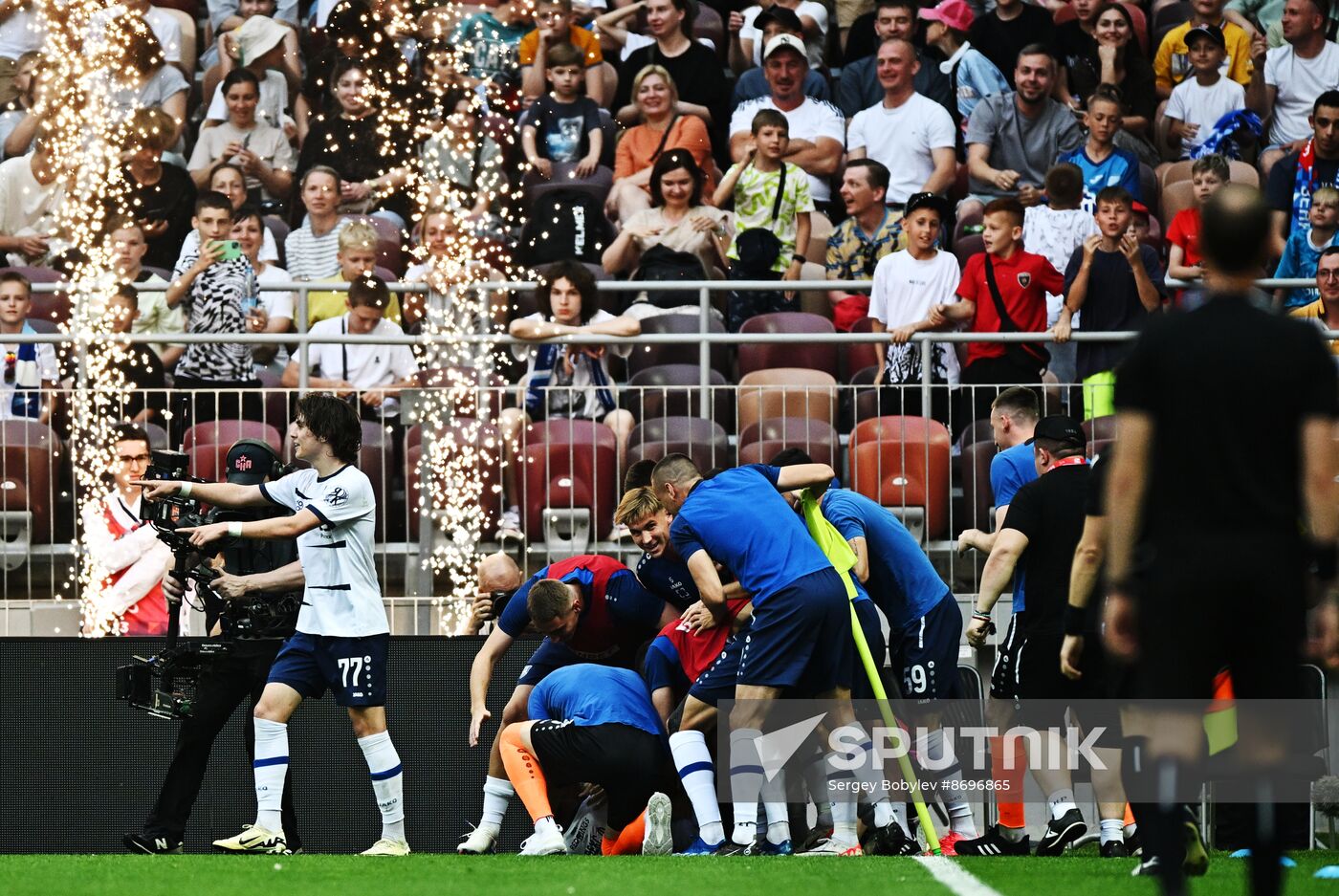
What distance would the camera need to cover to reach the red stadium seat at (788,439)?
37.8 feet

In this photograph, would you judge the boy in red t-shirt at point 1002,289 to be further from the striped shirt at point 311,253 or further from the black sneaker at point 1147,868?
the black sneaker at point 1147,868

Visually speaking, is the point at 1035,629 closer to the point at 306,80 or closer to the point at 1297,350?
the point at 1297,350

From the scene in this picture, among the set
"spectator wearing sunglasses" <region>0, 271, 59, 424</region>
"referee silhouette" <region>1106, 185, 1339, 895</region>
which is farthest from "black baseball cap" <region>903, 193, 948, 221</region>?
"referee silhouette" <region>1106, 185, 1339, 895</region>

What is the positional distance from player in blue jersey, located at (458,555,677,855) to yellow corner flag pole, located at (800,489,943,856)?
0.95 m

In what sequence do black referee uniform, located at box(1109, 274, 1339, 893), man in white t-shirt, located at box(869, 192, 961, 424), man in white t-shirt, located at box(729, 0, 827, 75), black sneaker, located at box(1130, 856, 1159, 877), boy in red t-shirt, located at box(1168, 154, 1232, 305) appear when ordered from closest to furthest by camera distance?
black referee uniform, located at box(1109, 274, 1339, 893) < black sneaker, located at box(1130, 856, 1159, 877) < man in white t-shirt, located at box(869, 192, 961, 424) < boy in red t-shirt, located at box(1168, 154, 1232, 305) < man in white t-shirt, located at box(729, 0, 827, 75)

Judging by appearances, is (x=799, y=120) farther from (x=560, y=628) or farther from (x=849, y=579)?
(x=560, y=628)

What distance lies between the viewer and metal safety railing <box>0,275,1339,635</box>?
1145 cm

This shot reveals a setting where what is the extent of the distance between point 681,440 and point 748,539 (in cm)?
297

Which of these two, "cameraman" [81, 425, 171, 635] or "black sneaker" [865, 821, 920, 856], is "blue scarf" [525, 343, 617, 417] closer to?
"cameraman" [81, 425, 171, 635]

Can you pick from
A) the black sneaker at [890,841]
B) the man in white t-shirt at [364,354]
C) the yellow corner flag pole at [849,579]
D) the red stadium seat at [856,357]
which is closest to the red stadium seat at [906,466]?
the red stadium seat at [856,357]

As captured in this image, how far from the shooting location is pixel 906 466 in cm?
1144

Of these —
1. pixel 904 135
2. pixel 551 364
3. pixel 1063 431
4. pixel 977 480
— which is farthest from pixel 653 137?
pixel 1063 431

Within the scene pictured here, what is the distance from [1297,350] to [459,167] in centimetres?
1076

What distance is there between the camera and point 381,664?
881 cm
